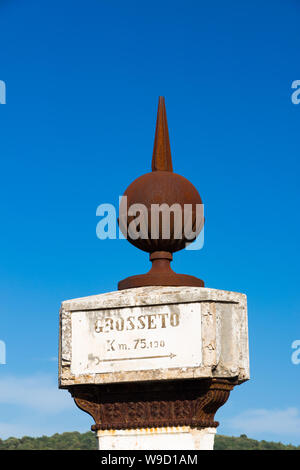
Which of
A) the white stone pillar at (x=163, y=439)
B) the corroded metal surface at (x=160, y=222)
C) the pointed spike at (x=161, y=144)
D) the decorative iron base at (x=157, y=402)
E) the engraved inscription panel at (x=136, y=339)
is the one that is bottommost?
the white stone pillar at (x=163, y=439)

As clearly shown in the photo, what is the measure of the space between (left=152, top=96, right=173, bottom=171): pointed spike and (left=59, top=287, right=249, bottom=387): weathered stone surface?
1.79 meters

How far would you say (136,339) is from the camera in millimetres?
10094

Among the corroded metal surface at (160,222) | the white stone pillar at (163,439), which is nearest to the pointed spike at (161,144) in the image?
the corroded metal surface at (160,222)

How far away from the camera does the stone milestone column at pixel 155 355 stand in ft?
32.4

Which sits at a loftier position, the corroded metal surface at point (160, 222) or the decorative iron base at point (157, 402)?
the corroded metal surface at point (160, 222)

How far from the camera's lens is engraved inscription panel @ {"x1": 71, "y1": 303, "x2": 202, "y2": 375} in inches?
389

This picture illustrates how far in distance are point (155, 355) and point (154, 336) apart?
22cm

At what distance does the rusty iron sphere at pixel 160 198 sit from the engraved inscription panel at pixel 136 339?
1.09 meters

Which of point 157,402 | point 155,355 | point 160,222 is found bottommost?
point 157,402

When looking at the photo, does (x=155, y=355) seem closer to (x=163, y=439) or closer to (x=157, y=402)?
(x=157, y=402)

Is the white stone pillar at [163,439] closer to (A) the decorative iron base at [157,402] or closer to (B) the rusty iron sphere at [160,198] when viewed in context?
(A) the decorative iron base at [157,402]

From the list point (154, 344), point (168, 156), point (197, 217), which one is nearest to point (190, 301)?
point (154, 344)

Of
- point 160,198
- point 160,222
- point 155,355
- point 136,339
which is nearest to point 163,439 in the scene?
point 155,355
